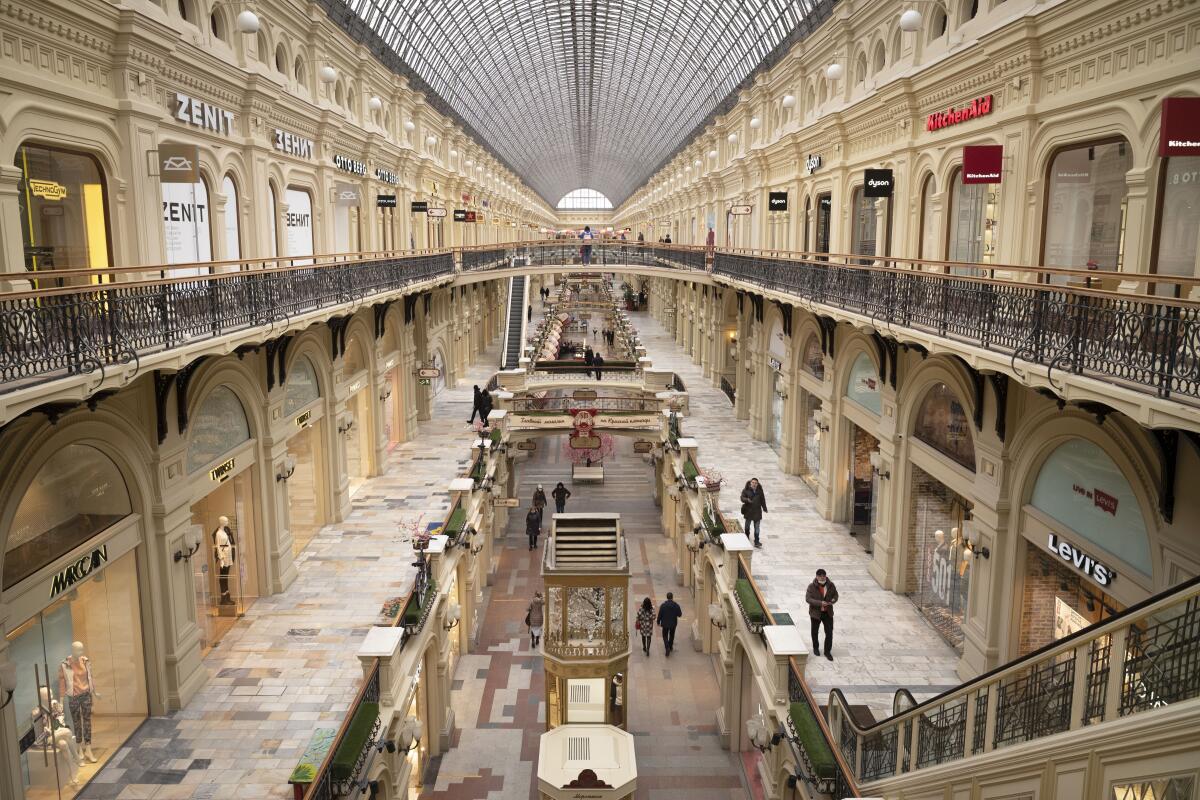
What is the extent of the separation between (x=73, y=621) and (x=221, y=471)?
3654mm

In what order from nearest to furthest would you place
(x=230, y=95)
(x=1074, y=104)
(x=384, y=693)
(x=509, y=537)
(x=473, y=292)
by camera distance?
(x=1074, y=104)
(x=384, y=693)
(x=230, y=95)
(x=509, y=537)
(x=473, y=292)

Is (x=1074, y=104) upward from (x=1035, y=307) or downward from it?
upward

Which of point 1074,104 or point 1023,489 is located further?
point 1023,489

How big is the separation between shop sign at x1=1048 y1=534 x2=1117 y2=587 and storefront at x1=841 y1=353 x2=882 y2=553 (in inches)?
256

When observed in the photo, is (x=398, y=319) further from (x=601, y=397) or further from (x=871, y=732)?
(x=871, y=732)

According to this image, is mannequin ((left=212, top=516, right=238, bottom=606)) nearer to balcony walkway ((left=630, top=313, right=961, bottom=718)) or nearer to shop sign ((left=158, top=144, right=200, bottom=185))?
shop sign ((left=158, top=144, right=200, bottom=185))

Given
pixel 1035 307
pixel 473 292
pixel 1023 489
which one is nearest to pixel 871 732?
pixel 1023 489

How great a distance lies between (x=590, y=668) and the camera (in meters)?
14.2

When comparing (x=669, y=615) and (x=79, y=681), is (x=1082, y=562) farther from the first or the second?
(x=79, y=681)

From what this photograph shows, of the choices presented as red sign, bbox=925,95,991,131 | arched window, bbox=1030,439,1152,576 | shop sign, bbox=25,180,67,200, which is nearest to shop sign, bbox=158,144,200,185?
shop sign, bbox=25,180,67,200

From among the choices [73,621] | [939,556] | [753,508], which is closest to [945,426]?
[939,556]

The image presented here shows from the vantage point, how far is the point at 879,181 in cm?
1444

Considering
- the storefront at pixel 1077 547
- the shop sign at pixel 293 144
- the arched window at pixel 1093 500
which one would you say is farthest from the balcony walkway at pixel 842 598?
the shop sign at pixel 293 144

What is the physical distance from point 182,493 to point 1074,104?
41.2 feet
